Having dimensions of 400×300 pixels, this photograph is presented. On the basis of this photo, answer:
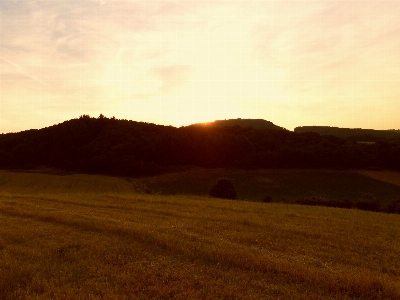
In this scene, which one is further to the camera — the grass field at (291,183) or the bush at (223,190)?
the grass field at (291,183)

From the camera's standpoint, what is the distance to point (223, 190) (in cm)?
5634

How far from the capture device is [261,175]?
→ 3644 inches

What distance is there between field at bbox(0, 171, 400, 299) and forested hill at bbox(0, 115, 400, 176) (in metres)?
81.1

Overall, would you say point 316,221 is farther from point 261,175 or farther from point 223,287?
point 261,175

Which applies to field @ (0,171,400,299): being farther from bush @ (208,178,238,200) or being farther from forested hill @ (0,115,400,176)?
forested hill @ (0,115,400,176)

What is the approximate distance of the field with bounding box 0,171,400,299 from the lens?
9477 mm

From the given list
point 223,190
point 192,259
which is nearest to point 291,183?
point 223,190

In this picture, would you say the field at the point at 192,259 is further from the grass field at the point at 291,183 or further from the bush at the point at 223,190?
the grass field at the point at 291,183

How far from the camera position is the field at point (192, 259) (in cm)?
948

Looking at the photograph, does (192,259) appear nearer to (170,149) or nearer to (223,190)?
(223,190)

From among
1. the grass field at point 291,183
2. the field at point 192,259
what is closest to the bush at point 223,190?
the grass field at point 291,183

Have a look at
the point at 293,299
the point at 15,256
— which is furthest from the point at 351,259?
the point at 15,256

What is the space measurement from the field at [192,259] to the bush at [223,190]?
34677mm

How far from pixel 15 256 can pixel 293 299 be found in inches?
403
